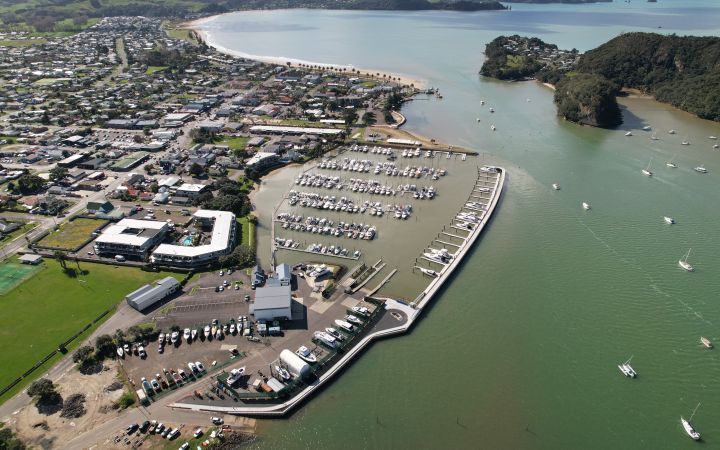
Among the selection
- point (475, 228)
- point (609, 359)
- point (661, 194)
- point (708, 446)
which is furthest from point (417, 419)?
point (661, 194)

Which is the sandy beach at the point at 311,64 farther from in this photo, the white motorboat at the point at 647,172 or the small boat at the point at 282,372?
the small boat at the point at 282,372

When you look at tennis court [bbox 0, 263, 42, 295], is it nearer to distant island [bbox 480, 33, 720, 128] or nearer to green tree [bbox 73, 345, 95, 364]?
green tree [bbox 73, 345, 95, 364]

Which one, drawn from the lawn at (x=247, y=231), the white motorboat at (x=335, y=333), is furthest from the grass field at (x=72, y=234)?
the white motorboat at (x=335, y=333)

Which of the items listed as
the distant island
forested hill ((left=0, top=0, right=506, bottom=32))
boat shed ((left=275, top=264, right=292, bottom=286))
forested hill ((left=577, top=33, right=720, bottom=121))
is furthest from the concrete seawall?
forested hill ((left=0, top=0, right=506, bottom=32))

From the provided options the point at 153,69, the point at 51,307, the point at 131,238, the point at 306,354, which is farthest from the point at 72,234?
the point at 153,69

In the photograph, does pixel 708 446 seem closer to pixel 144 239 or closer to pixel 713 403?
pixel 713 403

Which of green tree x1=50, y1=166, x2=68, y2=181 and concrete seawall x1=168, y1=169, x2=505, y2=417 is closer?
concrete seawall x1=168, y1=169, x2=505, y2=417
